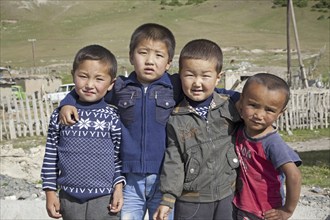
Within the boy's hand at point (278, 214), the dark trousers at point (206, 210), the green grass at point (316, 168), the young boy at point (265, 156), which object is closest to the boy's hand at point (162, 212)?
the dark trousers at point (206, 210)

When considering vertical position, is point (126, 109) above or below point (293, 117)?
above

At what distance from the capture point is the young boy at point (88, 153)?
9.19ft

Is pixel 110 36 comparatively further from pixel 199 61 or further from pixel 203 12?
pixel 199 61

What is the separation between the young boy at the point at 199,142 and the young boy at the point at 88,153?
33 centimetres

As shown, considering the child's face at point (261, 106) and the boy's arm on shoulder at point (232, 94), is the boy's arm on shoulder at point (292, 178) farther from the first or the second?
the boy's arm on shoulder at point (232, 94)

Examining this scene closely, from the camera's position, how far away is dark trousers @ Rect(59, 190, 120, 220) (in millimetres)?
2830

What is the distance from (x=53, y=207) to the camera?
2881 mm

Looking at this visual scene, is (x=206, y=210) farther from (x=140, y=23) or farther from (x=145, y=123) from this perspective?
(x=140, y=23)

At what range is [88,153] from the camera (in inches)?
110

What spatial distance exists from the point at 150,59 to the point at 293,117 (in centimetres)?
1149

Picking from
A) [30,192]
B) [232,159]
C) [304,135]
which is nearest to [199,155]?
[232,159]

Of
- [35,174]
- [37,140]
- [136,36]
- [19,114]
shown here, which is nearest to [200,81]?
[136,36]

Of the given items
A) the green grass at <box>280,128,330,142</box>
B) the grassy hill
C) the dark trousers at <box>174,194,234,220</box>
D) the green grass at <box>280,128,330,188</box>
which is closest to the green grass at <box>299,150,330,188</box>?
the green grass at <box>280,128,330,188</box>

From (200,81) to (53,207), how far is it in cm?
117
